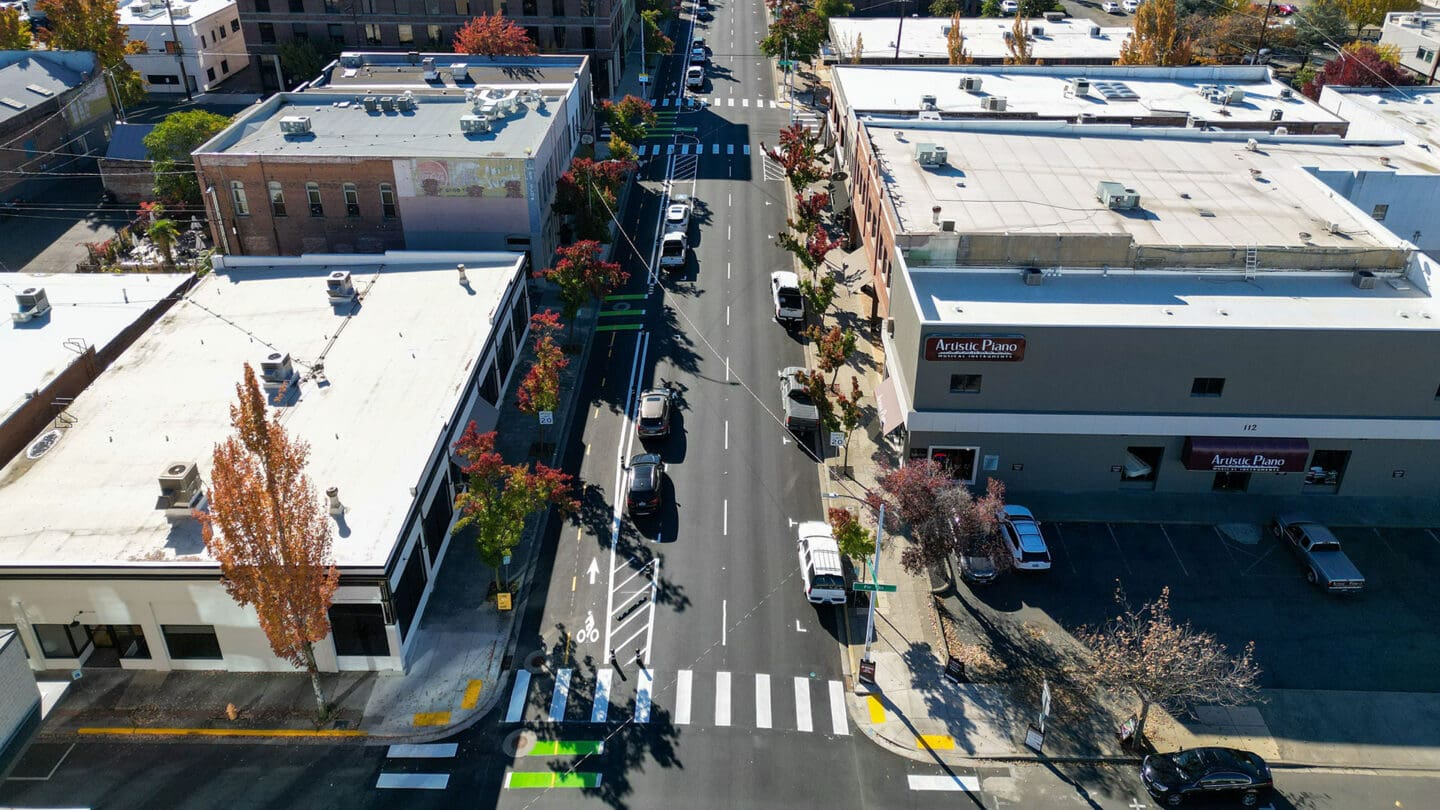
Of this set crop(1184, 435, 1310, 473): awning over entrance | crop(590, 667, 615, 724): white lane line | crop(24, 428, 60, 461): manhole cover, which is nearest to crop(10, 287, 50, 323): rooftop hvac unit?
crop(24, 428, 60, 461): manhole cover

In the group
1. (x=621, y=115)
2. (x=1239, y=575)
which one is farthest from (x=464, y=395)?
(x=621, y=115)

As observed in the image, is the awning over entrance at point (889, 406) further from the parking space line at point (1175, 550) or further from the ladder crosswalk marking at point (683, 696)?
the ladder crosswalk marking at point (683, 696)

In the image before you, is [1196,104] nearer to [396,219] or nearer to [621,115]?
[621,115]

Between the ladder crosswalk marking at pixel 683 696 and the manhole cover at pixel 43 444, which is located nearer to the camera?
the ladder crosswalk marking at pixel 683 696

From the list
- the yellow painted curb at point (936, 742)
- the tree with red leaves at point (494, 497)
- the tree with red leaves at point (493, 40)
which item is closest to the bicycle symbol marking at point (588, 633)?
the tree with red leaves at point (494, 497)

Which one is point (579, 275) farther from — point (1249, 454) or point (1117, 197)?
point (1249, 454)

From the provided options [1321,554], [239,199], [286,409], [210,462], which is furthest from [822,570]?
[239,199]
